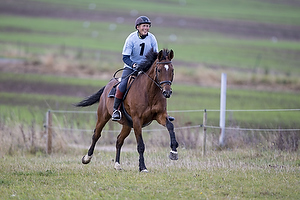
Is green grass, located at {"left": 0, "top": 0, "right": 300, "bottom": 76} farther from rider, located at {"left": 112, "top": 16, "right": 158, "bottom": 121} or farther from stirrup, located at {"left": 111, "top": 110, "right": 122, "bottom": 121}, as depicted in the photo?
stirrup, located at {"left": 111, "top": 110, "right": 122, "bottom": 121}

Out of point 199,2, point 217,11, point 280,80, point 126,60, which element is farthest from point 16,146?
point 199,2

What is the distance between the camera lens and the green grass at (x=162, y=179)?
774cm

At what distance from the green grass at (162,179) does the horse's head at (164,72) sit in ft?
5.39

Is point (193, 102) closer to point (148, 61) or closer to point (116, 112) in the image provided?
point (116, 112)

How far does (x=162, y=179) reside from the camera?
28.4 ft

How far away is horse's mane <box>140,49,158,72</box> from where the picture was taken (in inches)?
393

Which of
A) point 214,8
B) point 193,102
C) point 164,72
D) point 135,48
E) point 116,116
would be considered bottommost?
point 193,102

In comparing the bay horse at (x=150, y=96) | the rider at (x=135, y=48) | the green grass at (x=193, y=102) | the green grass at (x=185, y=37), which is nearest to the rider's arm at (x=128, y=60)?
the rider at (x=135, y=48)

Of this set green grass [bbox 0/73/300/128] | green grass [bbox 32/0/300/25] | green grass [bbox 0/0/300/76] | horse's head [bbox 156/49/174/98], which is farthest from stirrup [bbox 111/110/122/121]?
green grass [bbox 32/0/300/25]

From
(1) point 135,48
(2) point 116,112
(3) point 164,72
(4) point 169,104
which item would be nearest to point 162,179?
(3) point 164,72

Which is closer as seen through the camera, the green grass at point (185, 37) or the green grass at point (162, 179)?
the green grass at point (162, 179)

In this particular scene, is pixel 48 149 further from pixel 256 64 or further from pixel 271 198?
pixel 256 64

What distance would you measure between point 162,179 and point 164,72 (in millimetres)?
2048

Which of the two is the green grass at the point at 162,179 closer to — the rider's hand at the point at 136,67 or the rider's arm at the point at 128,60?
the rider's hand at the point at 136,67
